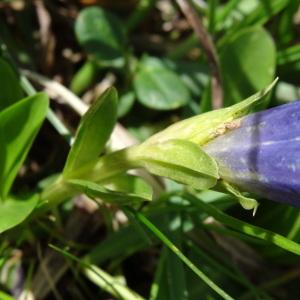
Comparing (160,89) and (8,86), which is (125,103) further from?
(8,86)

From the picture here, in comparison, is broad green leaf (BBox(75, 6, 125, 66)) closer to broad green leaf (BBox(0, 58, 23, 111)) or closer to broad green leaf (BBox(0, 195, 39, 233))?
broad green leaf (BBox(0, 58, 23, 111))

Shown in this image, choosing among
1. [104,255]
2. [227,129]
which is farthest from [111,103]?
[104,255]

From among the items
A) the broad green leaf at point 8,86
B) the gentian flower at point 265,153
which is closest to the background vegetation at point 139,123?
the broad green leaf at point 8,86

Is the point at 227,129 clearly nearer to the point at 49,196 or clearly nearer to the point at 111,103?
the point at 111,103

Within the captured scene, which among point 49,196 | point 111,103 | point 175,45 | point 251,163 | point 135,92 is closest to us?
point 251,163

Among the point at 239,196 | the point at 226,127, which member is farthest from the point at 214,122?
the point at 239,196

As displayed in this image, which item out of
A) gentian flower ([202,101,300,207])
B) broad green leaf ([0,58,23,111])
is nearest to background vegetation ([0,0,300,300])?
broad green leaf ([0,58,23,111])
